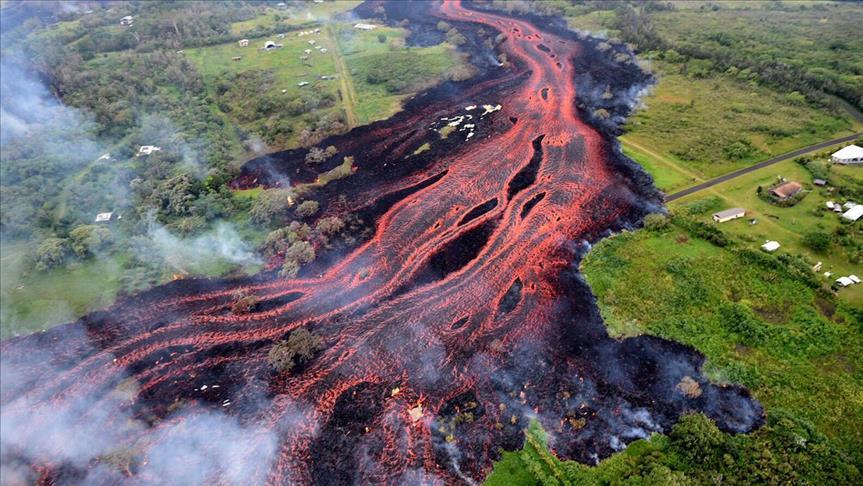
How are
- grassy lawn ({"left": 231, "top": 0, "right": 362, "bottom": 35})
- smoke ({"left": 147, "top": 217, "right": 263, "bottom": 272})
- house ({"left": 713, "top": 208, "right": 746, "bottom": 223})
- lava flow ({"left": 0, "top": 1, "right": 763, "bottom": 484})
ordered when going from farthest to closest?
grassy lawn ({"left": 231, "top": 0, "right": 362, "bottom": 35}), house ({"left": 713, "top": 208, "right": 746, "bottom": 223}), smoke ({"left": 147, "top": 217, "right": 263, "bottom": 272}), lava flow ({"left": 0, "top": 1, "right": 763, "bottom": 484})

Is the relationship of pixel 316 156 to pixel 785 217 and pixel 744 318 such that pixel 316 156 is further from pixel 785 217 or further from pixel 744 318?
pixel 785 217

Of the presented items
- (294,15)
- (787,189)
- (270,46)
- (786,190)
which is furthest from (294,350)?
(294,15)

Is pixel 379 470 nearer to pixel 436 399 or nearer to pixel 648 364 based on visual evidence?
pixel 436 399

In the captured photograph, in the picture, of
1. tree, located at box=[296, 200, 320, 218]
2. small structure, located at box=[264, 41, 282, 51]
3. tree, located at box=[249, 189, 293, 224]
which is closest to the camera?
tree, located at box=[249, 189, 293, 224]

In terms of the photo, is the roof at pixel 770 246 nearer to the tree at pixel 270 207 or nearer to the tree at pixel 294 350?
the tree at pixel 294 350

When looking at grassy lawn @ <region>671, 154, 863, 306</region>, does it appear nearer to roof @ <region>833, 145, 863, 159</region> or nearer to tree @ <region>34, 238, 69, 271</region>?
roof @ <region>833, 145, 863, 159</region>

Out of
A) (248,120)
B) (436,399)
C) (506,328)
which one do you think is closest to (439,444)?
(436,399)

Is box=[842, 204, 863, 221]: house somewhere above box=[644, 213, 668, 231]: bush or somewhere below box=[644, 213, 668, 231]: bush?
above

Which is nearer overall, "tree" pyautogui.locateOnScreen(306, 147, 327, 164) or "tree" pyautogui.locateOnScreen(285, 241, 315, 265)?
"tree" pyautogui.locateOnScreen(285, 241, 315, 265)

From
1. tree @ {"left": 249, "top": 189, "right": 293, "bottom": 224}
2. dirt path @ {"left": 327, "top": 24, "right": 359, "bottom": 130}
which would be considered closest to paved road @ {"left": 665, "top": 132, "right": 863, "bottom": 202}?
tree @ {"left": 249, "top": 189, "right": 293, "bottom": 224}
